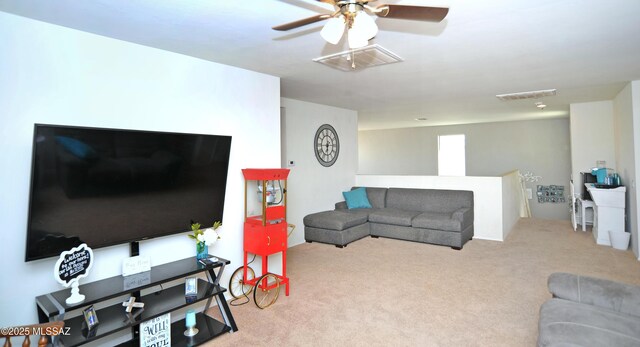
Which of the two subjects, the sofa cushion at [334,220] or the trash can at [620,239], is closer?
the trash can at [620,239]

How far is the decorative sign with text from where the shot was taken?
93.7 inches

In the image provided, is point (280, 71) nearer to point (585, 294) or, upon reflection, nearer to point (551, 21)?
point (551, 21)

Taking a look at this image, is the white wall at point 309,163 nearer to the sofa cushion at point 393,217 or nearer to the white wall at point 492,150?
the sofa cushion at point 393,217

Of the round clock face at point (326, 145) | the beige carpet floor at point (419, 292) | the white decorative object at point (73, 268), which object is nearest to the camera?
the white decorative object at point (73, 268)

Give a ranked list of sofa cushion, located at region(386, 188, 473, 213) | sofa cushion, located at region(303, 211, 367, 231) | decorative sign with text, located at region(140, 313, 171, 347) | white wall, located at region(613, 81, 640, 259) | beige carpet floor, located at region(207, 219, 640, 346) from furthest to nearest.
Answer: sofa cushion, located at region(386, 188, 473, 213), sofa cushion, located at region(303, 211, 367, 231), white wall, located at region(613, 81, 640, 259), beige carpet floor, located at region(207, 219, 640, 346), decorative sign with text, located at region(140, 313, 171, 347)

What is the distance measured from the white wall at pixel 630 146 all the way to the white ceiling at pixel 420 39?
25 cm

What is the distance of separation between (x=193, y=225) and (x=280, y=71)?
6.00ft

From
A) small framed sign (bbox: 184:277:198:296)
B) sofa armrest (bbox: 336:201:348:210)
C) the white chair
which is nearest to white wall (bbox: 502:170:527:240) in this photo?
the white chair

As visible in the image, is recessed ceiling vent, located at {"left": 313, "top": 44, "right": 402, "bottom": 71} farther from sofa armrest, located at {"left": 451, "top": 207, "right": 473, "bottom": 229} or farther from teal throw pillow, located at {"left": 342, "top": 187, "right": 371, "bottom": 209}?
teal throw pillow, located at {"left": 342, "top": 187, "right": 371, "bottom": 209}

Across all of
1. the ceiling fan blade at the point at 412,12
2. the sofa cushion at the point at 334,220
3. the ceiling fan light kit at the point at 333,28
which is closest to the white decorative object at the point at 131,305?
the ceiling fan light kit at the point at 333,28

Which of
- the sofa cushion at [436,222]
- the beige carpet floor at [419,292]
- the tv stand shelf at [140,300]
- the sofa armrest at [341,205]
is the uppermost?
the sofa armrest at [341,205]

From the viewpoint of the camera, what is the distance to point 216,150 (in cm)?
301

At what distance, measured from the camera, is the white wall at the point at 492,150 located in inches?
333

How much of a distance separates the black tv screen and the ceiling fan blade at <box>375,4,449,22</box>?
1.83 metres
